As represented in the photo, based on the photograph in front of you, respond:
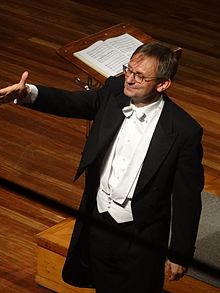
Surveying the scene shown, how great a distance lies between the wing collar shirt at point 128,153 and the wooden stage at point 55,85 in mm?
875

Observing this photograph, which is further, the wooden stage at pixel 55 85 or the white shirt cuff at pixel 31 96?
the wooden stage at pixel 55 85

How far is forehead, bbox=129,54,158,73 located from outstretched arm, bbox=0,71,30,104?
0.33 metres

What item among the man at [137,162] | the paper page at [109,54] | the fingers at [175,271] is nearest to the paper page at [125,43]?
the paper page at [109,54]

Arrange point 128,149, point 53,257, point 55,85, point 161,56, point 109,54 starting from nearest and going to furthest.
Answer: point 161,56, point 128,149, point 53,257, point 109,54, point 55,85

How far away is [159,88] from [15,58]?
3.55m

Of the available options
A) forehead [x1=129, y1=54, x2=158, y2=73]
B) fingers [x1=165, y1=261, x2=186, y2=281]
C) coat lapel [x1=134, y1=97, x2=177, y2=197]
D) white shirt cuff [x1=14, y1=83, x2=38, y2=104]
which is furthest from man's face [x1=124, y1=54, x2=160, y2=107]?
fingers [x1=165, y1=261, x2=186, y2=281]

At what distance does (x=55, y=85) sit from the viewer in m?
5.41

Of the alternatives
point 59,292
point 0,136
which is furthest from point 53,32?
point 59,292

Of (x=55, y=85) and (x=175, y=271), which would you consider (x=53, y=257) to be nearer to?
(x=175, y=271)

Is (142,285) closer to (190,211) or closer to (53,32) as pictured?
(190,211)

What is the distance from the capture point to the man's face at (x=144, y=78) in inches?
89.4

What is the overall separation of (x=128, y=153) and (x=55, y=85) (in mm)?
3087

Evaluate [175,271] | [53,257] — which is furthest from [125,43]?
[175,271]

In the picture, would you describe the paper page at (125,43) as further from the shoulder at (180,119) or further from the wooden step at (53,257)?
the shoulder at (180,119)
